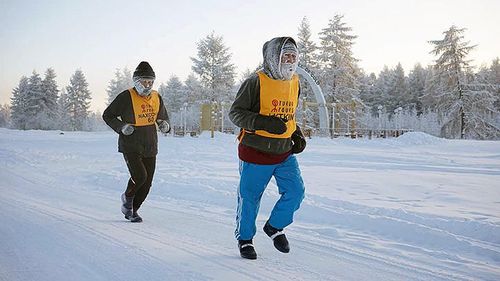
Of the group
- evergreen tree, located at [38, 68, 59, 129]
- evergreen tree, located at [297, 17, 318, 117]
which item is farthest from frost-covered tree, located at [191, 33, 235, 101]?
evergreen tree, located at [38, 68, 59, 129]

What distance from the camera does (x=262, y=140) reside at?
3.59m

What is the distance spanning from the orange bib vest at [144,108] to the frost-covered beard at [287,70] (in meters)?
2.42

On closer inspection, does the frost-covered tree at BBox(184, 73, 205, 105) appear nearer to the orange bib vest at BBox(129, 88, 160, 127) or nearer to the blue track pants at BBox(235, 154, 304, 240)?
the orange bib vest at BBox(129, 88, 160, 127)

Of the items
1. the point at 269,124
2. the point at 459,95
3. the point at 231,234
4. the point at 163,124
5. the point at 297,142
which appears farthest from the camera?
the point at 459,95

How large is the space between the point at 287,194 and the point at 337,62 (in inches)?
1633

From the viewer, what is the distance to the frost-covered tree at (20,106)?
61103 mm

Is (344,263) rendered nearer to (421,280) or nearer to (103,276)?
(421,280)

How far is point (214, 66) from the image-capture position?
47.4 meters

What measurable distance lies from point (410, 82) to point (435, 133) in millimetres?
18710

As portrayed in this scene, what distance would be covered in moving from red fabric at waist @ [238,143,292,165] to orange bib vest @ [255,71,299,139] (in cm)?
16

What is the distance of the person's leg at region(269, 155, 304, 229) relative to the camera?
364cm

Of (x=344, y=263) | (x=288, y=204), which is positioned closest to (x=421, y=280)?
(x=344, y=263)

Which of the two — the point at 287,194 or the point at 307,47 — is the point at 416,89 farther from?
the point at 287,194

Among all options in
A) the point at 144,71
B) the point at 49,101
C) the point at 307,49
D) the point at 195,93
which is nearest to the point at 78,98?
the point at 49,101
